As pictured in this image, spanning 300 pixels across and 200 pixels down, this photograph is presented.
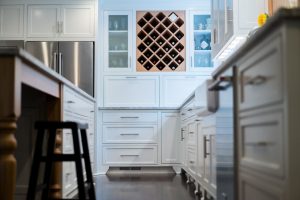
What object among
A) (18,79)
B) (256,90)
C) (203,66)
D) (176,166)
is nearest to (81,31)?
(203,66)

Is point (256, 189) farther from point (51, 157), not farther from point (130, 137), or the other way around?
point (130, 137)

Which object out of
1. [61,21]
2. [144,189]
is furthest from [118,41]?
[144,189]

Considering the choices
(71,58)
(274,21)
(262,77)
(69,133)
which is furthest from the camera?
(71,58)

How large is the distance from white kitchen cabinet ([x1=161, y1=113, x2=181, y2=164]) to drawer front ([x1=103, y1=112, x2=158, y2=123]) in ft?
0.58

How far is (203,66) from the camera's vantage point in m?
6.32

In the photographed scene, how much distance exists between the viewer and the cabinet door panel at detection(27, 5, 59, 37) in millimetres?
5771

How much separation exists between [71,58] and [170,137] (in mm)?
1829

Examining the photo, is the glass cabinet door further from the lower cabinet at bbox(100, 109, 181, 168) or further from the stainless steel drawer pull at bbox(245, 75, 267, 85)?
the stainless steel drawer pull at bbox(245, 75, 267, 85)

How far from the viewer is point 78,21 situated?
19.0 ft

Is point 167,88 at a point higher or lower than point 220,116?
higher

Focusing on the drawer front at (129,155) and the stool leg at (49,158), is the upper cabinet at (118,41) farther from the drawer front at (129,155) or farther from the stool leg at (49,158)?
the stool leg at (49,158)

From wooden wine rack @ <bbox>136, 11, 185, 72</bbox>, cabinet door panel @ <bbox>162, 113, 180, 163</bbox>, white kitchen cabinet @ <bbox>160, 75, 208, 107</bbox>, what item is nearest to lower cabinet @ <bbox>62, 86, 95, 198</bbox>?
cabinet door panel @ <bbox>162, 113, 180, 163</bbox>

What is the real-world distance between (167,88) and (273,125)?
489 cm

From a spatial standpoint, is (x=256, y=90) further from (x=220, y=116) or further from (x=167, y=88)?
(x=167, y=88)
